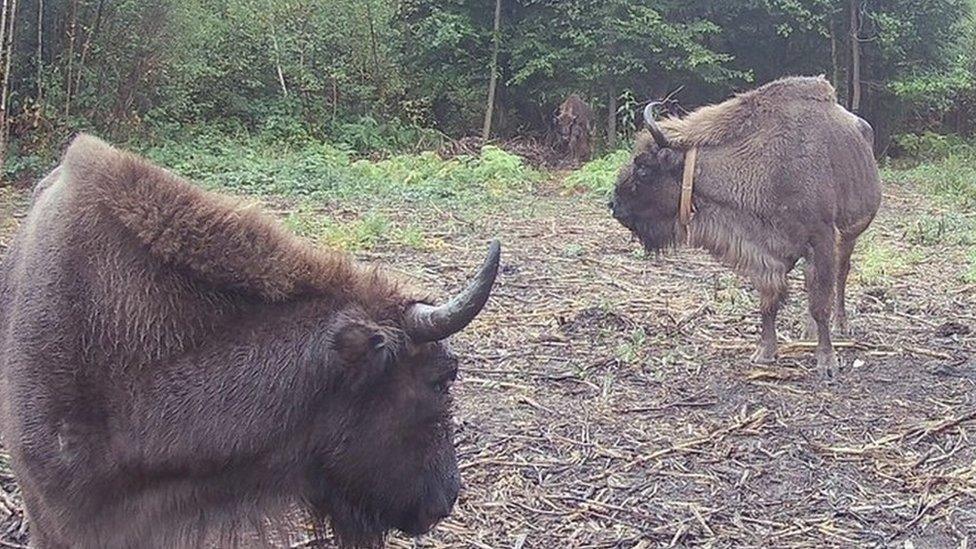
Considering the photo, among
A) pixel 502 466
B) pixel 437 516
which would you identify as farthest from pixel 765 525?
pixel 437 516

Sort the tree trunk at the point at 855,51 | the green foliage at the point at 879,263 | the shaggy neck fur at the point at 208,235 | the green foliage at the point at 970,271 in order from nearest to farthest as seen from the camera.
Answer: the shaggy neck fur at the point at 208,235 < the green foliage at the point at 970,271 < the green foliage at the point at 879,263 < the tree trunk at the point at 855,51

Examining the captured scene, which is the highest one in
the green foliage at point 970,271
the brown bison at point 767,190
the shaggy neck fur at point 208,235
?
the shaggy neck fur at point 208,235

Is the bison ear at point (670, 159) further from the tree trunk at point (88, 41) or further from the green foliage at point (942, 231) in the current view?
the tree trunk at point (88, 41)

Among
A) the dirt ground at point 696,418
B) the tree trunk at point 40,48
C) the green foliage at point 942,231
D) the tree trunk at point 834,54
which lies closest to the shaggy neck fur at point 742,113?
the dirt ground at point 696,418

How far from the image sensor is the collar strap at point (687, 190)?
830 centimetres

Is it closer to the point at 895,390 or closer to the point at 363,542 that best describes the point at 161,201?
the point at 363,542

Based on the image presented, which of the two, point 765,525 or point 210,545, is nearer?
point 210,545

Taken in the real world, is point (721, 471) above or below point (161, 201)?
below

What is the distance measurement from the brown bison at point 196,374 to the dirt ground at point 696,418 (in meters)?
1.57

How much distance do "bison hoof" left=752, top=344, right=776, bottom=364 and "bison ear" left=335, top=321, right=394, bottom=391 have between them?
506cm

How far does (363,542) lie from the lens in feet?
12.5

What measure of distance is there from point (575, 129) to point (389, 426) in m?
22.5

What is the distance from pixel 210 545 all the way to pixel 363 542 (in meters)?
0.54

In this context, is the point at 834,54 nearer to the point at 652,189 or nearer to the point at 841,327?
the point at 841,327
